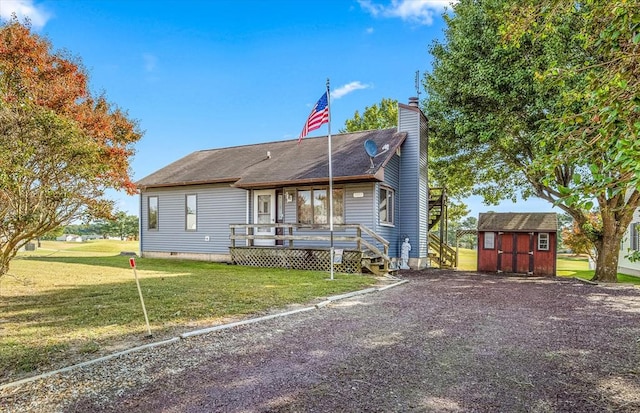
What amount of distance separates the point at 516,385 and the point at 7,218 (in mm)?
8781

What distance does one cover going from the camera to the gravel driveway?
3.23m

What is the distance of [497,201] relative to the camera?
18391 mm

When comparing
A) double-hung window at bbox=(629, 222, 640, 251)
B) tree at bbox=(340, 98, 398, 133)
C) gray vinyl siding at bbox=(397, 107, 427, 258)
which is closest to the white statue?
gray vinyl siding at bbox=(397, 107, 427, 258)

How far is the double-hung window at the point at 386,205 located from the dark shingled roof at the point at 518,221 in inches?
184

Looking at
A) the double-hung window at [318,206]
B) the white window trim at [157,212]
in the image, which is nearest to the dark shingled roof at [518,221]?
the double-hung window at [318,206]

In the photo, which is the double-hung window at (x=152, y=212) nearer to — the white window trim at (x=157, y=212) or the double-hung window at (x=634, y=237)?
the white window trim at (x=157, y=212)

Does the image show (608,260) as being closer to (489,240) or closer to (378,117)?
(489,240)

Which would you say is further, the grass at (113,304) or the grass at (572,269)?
the grass at (572,269)

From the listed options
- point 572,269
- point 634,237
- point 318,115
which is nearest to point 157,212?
point 318,115

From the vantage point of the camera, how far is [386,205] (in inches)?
573

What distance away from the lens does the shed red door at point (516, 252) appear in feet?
52.4

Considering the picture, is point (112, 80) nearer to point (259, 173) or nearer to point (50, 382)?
Result: point (259, 173)

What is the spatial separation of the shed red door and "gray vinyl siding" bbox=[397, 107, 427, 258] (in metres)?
3.66

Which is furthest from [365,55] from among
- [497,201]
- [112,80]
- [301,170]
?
[112,80]
